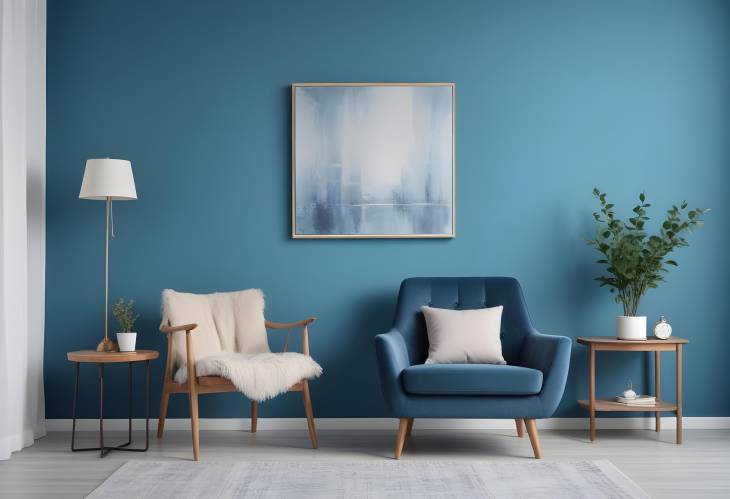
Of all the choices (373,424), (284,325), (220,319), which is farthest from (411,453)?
(220,319)

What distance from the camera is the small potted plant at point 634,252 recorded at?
436cm

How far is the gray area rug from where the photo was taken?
3.21 meters

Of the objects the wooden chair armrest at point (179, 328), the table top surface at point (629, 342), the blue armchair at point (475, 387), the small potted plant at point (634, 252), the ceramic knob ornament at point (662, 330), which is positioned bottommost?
the blue armchair at point (475, 387)

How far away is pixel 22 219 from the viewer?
13.9 feet

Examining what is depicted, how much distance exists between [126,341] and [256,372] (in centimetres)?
82

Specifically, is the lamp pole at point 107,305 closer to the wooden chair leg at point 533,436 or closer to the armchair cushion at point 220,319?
the armchair cushion at point 220,319

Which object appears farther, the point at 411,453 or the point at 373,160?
the point at 373,160

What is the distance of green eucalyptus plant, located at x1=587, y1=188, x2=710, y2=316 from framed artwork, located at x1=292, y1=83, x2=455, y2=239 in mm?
922

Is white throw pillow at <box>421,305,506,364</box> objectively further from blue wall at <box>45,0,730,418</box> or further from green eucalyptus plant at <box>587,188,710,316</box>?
green eucalyptus plant at <box>587,188,710,316</box>

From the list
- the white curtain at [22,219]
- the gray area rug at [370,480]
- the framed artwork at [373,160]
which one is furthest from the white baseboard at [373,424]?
the framed artwork at [373,160]

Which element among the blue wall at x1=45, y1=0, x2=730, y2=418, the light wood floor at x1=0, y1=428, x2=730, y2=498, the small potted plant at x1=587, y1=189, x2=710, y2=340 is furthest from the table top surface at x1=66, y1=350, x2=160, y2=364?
the small potted plant at x1=587, y1=189, x2=710, y2=340

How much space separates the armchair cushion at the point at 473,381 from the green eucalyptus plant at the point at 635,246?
1.02 m

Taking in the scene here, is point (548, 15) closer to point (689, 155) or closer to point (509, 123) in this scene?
point (509, 123)

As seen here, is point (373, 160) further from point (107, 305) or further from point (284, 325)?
point (107, 305)
